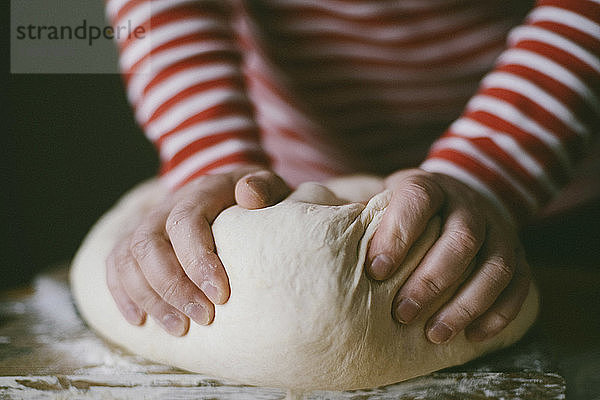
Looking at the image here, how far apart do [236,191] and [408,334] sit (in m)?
0.22

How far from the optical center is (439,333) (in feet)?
1.79

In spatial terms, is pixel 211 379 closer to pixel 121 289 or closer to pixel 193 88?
pixel 121 289

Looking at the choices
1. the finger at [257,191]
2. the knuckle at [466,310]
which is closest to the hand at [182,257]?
the finger at [257,191]

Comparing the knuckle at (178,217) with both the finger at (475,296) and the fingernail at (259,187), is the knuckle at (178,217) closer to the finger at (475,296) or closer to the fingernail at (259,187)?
the fingernail at (259,187)

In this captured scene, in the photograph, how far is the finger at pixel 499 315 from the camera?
0.58 metres

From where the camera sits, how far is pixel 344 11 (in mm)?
917

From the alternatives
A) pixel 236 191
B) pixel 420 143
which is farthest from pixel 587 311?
pixel 236 191

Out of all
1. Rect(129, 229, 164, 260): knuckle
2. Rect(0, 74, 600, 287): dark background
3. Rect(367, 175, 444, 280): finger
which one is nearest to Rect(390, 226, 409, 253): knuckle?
Rect(367, 175, 444, 280): finger

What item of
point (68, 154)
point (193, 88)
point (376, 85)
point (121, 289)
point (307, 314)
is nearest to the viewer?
point (307, 314)

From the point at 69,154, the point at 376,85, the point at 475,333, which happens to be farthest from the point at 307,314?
the point at 69,154

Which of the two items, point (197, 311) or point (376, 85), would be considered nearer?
point (197, 311)

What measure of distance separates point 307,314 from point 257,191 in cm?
13

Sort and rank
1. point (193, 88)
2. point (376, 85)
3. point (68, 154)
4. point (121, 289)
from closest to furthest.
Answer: point (121, 289), point (193, 88), point (376, 85), point (68, 154)

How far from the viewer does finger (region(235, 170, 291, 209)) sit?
1.90 ft
